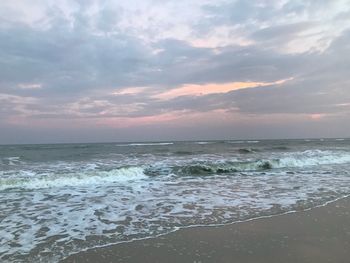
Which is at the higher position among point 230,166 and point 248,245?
point 230,166

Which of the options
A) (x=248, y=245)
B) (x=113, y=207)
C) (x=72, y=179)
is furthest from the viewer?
(x=72, y=179)

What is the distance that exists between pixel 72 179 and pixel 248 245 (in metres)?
11.1

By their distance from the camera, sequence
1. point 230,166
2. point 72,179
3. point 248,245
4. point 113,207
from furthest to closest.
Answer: point 230,166, point 72,179, point 113,207, point 248,245

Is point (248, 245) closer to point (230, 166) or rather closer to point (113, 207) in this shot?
point (113, 207)

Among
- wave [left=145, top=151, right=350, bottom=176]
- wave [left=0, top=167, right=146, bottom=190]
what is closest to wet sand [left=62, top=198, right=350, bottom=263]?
wave [left=0, top=167, right=146, bottom=190]

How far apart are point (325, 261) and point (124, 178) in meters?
12.4

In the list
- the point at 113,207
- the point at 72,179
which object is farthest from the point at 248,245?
the point at 72,179

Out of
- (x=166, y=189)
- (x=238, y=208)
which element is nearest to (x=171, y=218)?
(x=238, y=208)

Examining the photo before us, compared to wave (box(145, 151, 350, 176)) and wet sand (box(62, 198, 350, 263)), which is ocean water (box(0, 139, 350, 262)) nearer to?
wet sand (box(62, 198, 350, 263))

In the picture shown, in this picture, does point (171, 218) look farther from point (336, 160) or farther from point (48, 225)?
point (336, 160)

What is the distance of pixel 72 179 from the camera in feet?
49.4

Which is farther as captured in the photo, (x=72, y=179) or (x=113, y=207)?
(x=72, y=179)

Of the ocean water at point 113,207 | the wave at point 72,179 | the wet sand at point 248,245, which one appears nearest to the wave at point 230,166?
the wave at point 72,179

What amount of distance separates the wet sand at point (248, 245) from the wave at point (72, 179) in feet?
30.0
